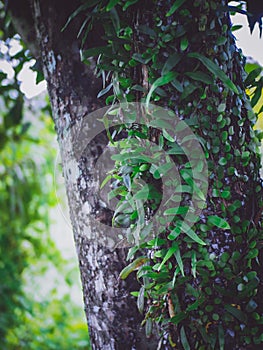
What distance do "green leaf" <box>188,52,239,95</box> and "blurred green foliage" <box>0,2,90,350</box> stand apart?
1126 mm

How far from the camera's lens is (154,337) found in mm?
605

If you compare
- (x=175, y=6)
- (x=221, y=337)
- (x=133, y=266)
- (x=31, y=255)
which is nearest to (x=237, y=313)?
(x=221, y=337)

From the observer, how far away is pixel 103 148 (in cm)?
66

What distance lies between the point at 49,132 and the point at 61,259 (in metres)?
0.61

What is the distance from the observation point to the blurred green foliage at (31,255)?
1.82m

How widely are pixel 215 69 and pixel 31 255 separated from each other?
5.46ft

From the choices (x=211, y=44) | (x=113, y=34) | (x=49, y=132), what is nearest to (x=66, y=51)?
(x=113, y=34)

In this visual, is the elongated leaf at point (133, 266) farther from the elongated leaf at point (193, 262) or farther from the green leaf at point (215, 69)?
A: the green leaf at point (215, 69)

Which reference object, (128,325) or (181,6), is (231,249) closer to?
(128,325)

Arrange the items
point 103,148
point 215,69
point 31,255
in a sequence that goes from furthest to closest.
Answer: point 31,255 → point 103,148 → point 215,69

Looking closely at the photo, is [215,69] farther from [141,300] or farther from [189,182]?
[141,300]

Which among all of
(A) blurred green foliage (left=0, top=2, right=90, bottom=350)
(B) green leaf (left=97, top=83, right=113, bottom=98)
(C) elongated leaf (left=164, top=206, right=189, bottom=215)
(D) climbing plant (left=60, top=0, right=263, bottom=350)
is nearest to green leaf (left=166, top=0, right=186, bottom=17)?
(D) climbing plant (left=60, top=0, right=263, bottom=350)

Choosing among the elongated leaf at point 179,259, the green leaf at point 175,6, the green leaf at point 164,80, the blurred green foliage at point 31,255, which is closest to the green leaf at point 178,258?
the elongated leaf at point 179,259

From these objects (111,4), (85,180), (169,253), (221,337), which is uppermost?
(111,4)
